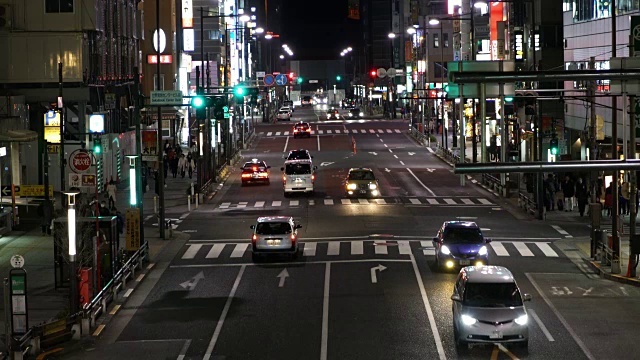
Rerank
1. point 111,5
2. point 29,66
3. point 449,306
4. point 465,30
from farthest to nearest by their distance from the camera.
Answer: point 465,30 → point 111,5 → point 29,66 → point 449,306

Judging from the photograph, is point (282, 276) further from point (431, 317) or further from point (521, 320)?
point (521, 320)

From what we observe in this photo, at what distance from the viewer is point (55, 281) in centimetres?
3234

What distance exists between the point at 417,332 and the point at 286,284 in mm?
8159

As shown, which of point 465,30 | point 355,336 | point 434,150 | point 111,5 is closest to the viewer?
point 355,336

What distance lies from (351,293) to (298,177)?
29.0 meters

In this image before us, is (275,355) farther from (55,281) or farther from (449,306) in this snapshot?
(55,281)

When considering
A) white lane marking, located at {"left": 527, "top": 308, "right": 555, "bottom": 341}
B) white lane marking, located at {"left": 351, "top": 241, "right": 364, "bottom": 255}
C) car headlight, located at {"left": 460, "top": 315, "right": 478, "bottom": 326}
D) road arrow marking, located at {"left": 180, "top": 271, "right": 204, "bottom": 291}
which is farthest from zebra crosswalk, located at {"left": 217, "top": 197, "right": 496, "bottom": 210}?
car headlight, located at {"left": 460, "top": 315, "right": 478, "bottom": 326}

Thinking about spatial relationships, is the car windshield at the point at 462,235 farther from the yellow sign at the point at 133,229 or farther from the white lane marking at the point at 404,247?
the yellow sign at the point at 133,229

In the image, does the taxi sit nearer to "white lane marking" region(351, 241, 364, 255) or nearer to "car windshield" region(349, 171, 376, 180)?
"car windshield" region(349, 171, 376, 180)

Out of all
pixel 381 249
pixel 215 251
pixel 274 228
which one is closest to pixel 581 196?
pixel 381 249

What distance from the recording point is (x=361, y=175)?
60.9 m

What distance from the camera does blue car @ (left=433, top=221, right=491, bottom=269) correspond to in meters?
35.0

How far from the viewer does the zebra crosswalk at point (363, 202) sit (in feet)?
186

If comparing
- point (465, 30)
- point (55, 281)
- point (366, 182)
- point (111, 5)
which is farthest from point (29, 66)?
point (465, 30)
